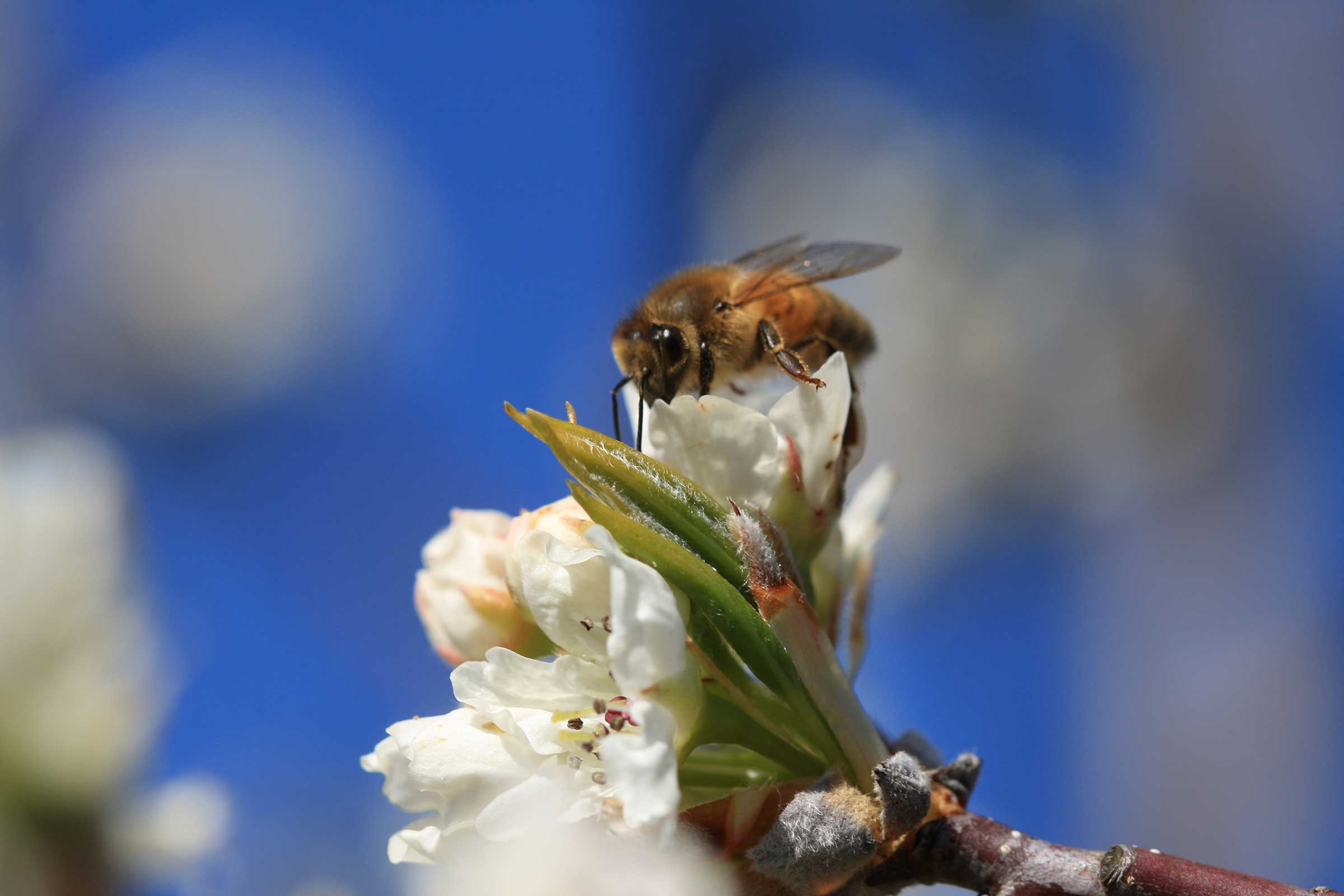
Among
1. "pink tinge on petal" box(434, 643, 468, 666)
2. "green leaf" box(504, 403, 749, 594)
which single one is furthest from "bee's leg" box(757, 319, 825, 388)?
"pink tinge on petal" box(434, 643, 468, 666)

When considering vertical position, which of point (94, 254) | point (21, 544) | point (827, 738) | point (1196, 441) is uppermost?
point (94, 254)

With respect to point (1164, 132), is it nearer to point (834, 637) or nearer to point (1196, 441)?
point (1196, 441)

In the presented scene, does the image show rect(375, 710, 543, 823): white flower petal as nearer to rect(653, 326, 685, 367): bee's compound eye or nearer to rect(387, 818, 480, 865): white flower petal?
rect(387, 818, 480, 865): white flower petal

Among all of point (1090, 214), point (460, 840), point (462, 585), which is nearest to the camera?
point (460, 840)

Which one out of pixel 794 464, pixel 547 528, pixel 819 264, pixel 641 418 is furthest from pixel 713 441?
pixel 819 264

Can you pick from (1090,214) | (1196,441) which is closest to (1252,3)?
(1090,214)

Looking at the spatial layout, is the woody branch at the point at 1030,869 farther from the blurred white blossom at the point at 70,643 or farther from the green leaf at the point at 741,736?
the blurred white blossom at the point at 70,643

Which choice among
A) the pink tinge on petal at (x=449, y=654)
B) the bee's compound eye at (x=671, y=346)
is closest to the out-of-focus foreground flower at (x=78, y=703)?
the pink tinge on petal at (x=449, y=654)
